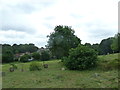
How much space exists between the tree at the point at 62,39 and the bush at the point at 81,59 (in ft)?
11.1

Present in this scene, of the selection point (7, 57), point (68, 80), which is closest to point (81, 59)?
point (68, 80)

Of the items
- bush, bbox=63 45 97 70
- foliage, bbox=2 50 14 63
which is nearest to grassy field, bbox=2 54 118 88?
bush, bbox=63 45 97 70

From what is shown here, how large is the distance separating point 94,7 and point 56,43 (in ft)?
20.7

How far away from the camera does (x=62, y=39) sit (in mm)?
13117

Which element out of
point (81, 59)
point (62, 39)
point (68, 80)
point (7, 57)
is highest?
point (62, 39)

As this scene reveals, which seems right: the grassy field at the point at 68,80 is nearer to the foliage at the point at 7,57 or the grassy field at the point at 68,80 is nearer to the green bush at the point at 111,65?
the green bush at the point at 111,65

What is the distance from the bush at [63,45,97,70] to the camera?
9.13m

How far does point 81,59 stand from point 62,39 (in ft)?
14.0

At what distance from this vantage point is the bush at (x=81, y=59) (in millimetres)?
9133

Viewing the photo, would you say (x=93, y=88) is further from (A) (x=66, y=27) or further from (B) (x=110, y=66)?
(A) (x=66, y=27)

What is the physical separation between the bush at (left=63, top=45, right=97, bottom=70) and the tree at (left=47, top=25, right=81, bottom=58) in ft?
11.1

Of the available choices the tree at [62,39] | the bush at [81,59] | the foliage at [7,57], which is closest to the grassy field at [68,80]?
the bush at [81,59]

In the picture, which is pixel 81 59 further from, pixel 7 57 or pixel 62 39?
pixel 7 57

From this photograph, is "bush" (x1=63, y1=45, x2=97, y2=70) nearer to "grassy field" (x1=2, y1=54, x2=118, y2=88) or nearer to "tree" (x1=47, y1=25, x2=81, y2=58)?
"grassy field" (x1=2, y1=54, x2=118, y2=88)
